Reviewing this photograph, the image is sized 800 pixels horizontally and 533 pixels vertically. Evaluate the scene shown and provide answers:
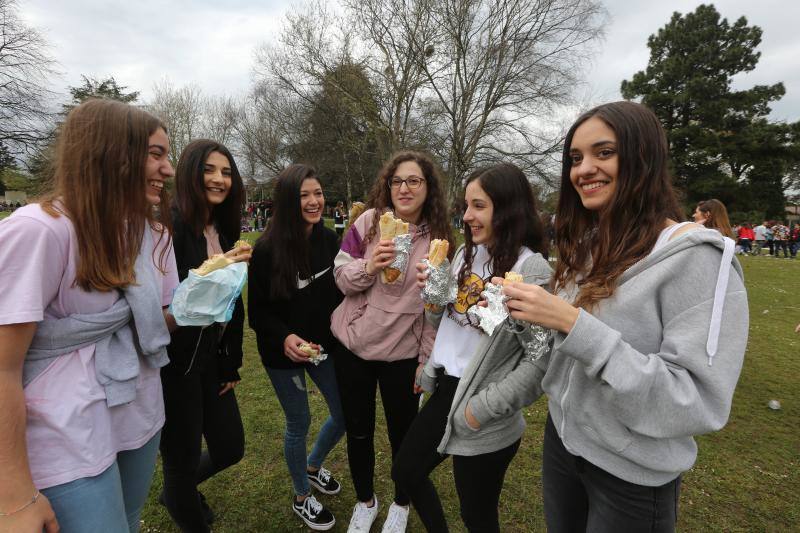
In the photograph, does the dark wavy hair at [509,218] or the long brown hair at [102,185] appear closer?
the long brown hair at [102,185]

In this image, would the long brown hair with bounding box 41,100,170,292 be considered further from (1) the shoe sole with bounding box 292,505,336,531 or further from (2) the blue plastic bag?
(1) the shoe sole with bounding box 292,505,336,531

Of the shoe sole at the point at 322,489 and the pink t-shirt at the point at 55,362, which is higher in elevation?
the pink t-shirt at the point at 55,362

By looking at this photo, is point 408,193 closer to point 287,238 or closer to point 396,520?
point 287,238

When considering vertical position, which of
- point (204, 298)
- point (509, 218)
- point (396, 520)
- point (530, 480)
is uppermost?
point (509, 218)

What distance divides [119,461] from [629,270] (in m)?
2.14

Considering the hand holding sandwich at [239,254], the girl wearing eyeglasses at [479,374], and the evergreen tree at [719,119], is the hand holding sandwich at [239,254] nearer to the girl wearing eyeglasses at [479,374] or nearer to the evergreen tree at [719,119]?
the girl wearing eyeglasses at [479,374]

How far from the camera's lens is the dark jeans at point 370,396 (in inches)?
96.2

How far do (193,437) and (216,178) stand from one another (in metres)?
1.50

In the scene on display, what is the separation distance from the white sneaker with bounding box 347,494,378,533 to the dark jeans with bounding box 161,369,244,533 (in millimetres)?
894

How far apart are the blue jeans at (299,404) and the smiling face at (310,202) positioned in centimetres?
101

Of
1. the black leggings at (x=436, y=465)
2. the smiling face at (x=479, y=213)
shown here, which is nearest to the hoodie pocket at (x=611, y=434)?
the black leggings at (x=436, y=465)

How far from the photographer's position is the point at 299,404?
272 cm

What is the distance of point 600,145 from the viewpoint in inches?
56.2

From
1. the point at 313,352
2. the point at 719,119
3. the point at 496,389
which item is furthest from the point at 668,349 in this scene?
the point at 719,119
